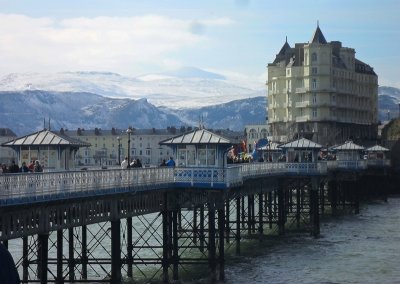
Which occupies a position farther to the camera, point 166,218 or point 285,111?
point 285,111

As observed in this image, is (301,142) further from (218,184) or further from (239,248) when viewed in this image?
(218,184)

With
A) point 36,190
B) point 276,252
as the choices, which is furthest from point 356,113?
point 36,190

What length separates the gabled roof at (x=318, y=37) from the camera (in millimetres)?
150825

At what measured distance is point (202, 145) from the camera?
42.1 metres

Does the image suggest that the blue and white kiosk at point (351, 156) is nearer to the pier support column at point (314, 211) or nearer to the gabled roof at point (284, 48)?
the pier support column at point (314, 211)

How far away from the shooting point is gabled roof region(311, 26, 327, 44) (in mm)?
150825

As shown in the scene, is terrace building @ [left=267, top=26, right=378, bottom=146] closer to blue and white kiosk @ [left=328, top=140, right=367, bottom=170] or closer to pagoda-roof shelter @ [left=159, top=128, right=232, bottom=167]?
blue and white kiosk @ [left=328, top=140, right=367, bottom=170]

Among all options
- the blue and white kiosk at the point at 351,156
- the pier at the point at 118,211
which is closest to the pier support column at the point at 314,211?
the pier at the point at 118,211

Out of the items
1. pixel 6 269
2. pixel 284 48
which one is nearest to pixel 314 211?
pixel 6 269

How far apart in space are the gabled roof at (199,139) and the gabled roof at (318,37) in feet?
361

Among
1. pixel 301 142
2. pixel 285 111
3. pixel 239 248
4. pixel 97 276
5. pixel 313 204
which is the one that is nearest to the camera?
pixel 97 276

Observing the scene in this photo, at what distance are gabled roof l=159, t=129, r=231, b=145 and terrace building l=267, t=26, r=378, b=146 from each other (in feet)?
314

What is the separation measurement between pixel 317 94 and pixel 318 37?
1253 centimetres

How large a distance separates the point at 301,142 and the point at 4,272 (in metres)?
58.1
